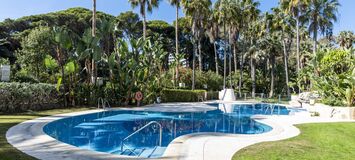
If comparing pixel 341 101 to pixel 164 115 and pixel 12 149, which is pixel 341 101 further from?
pixel 12 149

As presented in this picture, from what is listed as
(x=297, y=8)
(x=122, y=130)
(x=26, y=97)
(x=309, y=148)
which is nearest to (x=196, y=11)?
(x=297, y=8)

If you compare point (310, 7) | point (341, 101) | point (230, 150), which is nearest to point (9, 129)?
point (230, 150)

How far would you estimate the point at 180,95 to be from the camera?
2933cm

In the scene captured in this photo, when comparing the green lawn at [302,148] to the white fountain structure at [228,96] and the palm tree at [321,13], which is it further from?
the palm tree at [321,13]

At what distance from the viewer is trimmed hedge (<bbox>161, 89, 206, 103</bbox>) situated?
28.0m

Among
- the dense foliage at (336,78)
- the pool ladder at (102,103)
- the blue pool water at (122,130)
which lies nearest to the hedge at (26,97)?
the pool ladder at (102,103)

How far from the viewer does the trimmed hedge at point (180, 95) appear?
28.0 m

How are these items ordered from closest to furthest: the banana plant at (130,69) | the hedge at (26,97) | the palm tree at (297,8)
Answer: the hedge at (26,97), the banana plant at (130,69), the palm tree at (297,8)

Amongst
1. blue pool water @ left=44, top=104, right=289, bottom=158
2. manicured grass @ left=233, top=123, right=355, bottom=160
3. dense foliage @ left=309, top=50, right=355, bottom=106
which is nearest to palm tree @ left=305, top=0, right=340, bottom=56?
dense foliage @ left=309, top=50, right=355, bottom=106

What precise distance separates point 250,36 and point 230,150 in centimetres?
3937

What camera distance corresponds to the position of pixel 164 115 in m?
18.3

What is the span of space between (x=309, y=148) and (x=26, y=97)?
14279 millimetres

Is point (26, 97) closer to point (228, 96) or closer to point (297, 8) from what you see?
point (228, 96)

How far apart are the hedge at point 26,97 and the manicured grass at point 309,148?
12.9 metres
